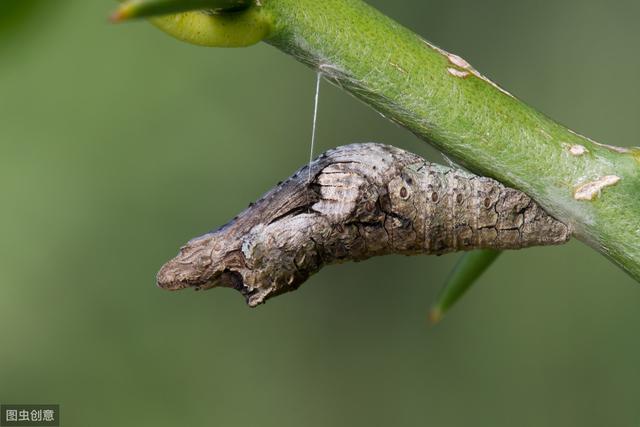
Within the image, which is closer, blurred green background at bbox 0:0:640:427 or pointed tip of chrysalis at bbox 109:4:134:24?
pointed tip of chrysalis at bbox 109:4:134:24

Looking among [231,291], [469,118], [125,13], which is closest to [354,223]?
[469,118]

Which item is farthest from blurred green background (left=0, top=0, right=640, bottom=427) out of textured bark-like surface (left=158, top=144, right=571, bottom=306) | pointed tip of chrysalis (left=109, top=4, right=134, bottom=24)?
pointed tip of chrysalis (left=109, top=4, right=134, bottom=24)

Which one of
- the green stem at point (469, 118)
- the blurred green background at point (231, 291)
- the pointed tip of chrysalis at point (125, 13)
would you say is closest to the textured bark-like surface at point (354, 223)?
the green stem at point (469, 118)

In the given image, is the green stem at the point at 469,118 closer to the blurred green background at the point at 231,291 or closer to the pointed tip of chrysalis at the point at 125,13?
the pointed tip of chrysalis at the point at 125,13

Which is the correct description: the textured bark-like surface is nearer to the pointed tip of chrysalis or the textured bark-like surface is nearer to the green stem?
the green stem

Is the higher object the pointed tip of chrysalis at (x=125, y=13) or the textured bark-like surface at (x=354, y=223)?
the pointed tip of chrysalis at (x=125, y=13)

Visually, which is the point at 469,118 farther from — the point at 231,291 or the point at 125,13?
the point at 231,291
